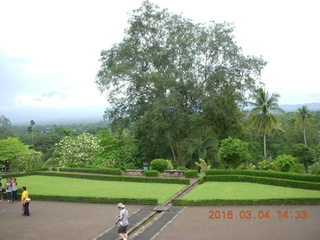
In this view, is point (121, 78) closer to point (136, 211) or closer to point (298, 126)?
point (136, 211)

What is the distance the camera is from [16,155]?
38406 millimetres

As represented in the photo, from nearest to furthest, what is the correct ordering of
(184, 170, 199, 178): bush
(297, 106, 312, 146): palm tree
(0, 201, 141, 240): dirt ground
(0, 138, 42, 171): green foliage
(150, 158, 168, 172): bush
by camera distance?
1. (0, 201, 141, 240): dirt ground
2. (184, 170, 199, 178): bush
3. (150, 158, 168, 172): bush
4. (0, 138, 42, 171): green foliage
5. (297, 106, 312, 146): palm tree

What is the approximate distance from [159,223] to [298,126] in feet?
153

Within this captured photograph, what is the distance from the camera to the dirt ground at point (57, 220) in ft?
45.5

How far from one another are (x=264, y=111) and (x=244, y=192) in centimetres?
2143

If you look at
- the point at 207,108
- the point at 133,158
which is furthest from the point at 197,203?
the point at 133,158

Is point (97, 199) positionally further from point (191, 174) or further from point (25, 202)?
point (191, 174)

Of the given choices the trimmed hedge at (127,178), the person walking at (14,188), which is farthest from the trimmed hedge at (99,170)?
the person walking at (14,188)

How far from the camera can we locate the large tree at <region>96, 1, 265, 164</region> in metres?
31.7

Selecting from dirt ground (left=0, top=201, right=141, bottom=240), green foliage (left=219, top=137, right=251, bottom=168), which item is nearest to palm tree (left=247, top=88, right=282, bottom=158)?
green foliage (left=219, top=137, right=251, bottom=168)

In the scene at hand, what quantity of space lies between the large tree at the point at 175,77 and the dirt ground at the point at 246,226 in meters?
16.0

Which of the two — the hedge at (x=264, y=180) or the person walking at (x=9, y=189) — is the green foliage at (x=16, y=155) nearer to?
the person walking at (x=9, y=189)

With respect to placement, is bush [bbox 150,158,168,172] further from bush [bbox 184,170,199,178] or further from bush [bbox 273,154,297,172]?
bush [bbox 273,154,297,172]

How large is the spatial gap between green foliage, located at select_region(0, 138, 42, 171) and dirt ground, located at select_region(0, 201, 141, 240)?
60.2ft
